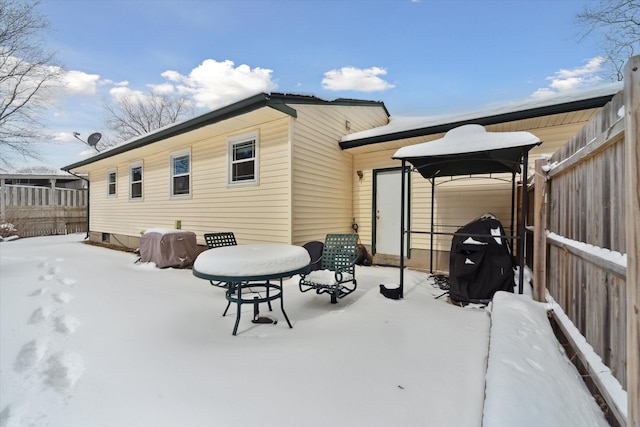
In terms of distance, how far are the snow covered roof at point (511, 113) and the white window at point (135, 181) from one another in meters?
7.62

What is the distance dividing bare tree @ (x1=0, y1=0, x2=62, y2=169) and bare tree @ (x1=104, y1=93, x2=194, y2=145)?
28.4 ft

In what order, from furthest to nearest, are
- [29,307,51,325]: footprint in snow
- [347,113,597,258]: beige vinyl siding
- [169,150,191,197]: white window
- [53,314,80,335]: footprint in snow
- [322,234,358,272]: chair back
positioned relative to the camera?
1. [169,150,191,197]: white window
2. [347,113,597,258]: beige vinyl siding
3. [322,234,358,272]: chair back
4. [29,307,51,325]: footprint in snow
5. [53,314,80,335]: footprint in snow

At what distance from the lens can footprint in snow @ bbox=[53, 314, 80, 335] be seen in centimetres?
295

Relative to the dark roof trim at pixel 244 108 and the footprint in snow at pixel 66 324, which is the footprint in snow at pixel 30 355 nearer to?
the footprint in snow at pixel 66 324

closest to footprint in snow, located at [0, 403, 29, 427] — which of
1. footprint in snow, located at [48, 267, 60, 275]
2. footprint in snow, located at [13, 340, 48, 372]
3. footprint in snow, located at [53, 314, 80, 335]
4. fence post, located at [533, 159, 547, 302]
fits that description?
footprint in snow, located at [13, 340, 48, 372]

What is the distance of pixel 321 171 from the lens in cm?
600

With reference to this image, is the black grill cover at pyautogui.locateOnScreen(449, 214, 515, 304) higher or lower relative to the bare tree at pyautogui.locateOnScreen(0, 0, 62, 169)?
lower

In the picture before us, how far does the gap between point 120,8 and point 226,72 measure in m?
24.8

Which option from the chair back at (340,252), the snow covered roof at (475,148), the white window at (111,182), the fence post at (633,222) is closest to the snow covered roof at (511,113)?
the snow covered roof at (475,148)

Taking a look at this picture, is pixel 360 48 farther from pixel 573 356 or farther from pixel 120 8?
pixel 573 356

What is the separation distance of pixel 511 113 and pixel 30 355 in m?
6.63

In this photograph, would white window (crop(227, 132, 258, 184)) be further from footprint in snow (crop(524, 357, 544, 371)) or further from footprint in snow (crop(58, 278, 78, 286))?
footprint in snow (crop(524, 357, 544, 371))

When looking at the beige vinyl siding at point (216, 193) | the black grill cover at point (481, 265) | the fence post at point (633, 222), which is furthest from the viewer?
the beige vinyl siding at point (216, 193)

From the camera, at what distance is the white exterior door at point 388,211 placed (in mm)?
6246
